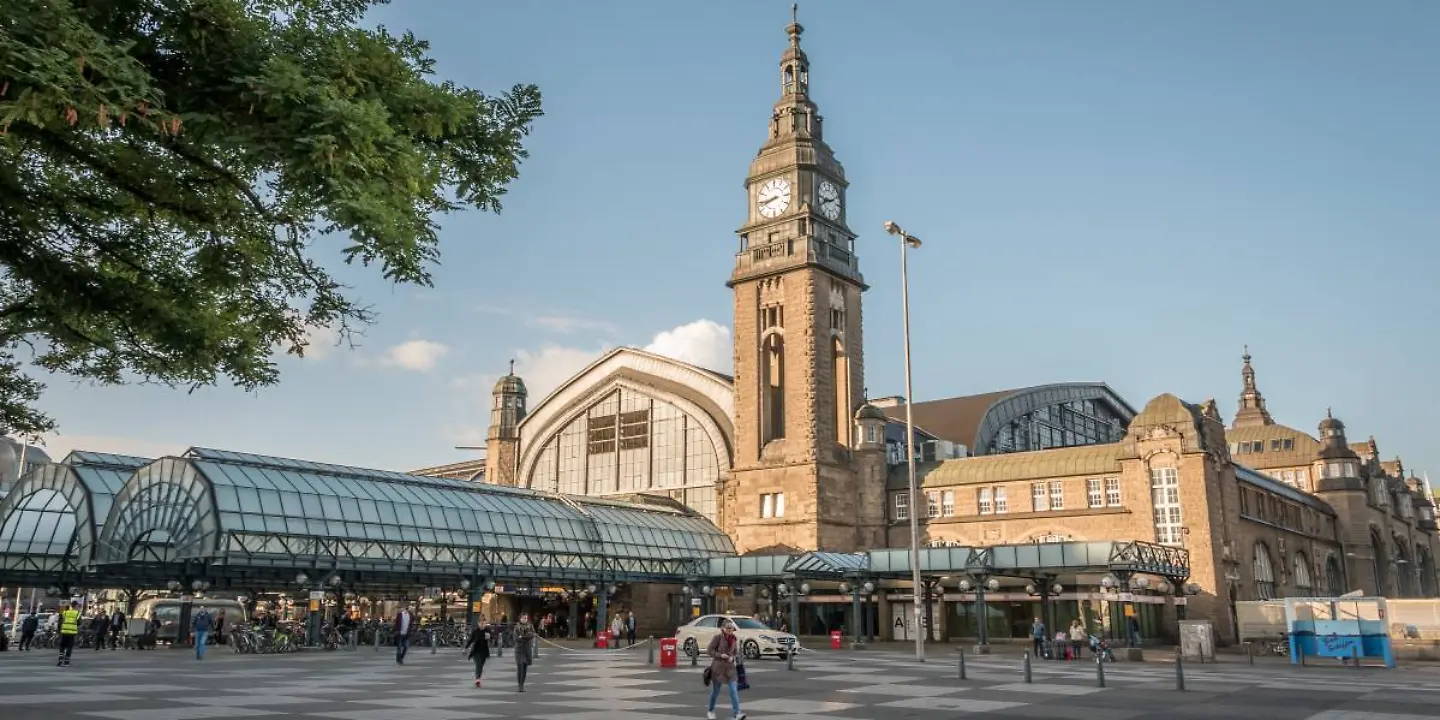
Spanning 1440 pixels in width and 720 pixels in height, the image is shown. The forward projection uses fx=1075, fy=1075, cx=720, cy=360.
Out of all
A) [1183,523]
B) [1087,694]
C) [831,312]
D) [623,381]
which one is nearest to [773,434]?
[831,312]

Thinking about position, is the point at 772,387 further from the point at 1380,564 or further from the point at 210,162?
the point at 210,162

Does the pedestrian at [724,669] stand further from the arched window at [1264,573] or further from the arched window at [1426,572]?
the arched window at [1426,572]

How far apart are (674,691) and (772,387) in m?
45.2

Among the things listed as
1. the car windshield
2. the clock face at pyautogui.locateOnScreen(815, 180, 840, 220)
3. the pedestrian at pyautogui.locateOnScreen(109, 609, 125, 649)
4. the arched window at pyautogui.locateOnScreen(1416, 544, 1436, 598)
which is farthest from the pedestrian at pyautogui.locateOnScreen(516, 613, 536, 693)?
the arched window at pyautogui.locateOnScreen(1416, 544, 1436, 598)

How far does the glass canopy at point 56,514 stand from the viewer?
49500mm

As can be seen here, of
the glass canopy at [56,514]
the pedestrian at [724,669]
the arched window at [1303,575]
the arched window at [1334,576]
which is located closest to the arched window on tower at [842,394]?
the arched window at [1303,575]

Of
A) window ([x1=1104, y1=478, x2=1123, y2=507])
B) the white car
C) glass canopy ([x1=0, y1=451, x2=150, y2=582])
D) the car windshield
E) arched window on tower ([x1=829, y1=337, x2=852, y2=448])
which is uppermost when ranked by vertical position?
arched window on tower ([x1=829, y1=337, x2=852, y2=448])

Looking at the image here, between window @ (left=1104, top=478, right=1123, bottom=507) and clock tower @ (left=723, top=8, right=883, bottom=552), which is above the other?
clock tower @ (left=723, top=8, right=883, bottom=552)

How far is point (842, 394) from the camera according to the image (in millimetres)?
68562

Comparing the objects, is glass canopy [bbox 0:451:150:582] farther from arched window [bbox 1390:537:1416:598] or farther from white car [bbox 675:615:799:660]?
arched window [bbox 1390:537:1416:598]

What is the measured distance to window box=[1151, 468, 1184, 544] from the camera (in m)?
56.2

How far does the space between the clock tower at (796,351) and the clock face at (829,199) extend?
0.10 metres

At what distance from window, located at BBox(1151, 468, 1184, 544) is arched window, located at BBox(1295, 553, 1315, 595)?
17489 mm

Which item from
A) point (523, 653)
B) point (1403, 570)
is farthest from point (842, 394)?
point (1403, 570)
